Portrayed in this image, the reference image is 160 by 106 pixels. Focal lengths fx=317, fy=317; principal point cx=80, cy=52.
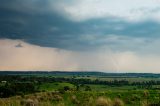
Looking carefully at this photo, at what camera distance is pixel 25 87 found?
359 feet

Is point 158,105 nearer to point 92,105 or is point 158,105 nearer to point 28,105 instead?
point 92,105

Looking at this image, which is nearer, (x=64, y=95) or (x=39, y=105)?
(x=39, y=105)

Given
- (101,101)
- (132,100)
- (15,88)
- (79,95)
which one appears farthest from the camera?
(15,88)

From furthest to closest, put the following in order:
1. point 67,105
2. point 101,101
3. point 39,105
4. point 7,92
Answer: point 7,92, point 67,105, point 101,101, point 39,105

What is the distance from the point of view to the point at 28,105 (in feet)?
82.1

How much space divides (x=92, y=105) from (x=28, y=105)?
17.0 feet

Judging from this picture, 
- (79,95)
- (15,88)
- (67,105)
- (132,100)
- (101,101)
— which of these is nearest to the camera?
(101,101)

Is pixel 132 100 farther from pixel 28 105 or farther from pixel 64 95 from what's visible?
pixel 28 105

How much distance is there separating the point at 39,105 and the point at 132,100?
523 inches

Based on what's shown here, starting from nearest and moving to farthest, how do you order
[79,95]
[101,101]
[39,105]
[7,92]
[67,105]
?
1. [39,105]
2. [101,101]
3. [67,105]
4. [79,95]
5. [7,92]

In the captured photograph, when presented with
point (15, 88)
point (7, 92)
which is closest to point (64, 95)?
point (7, 92)

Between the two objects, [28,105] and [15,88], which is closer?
[28,105]

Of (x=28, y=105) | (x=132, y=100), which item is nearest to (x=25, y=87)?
(x=132, y=100)

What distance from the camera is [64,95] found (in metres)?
39.1
